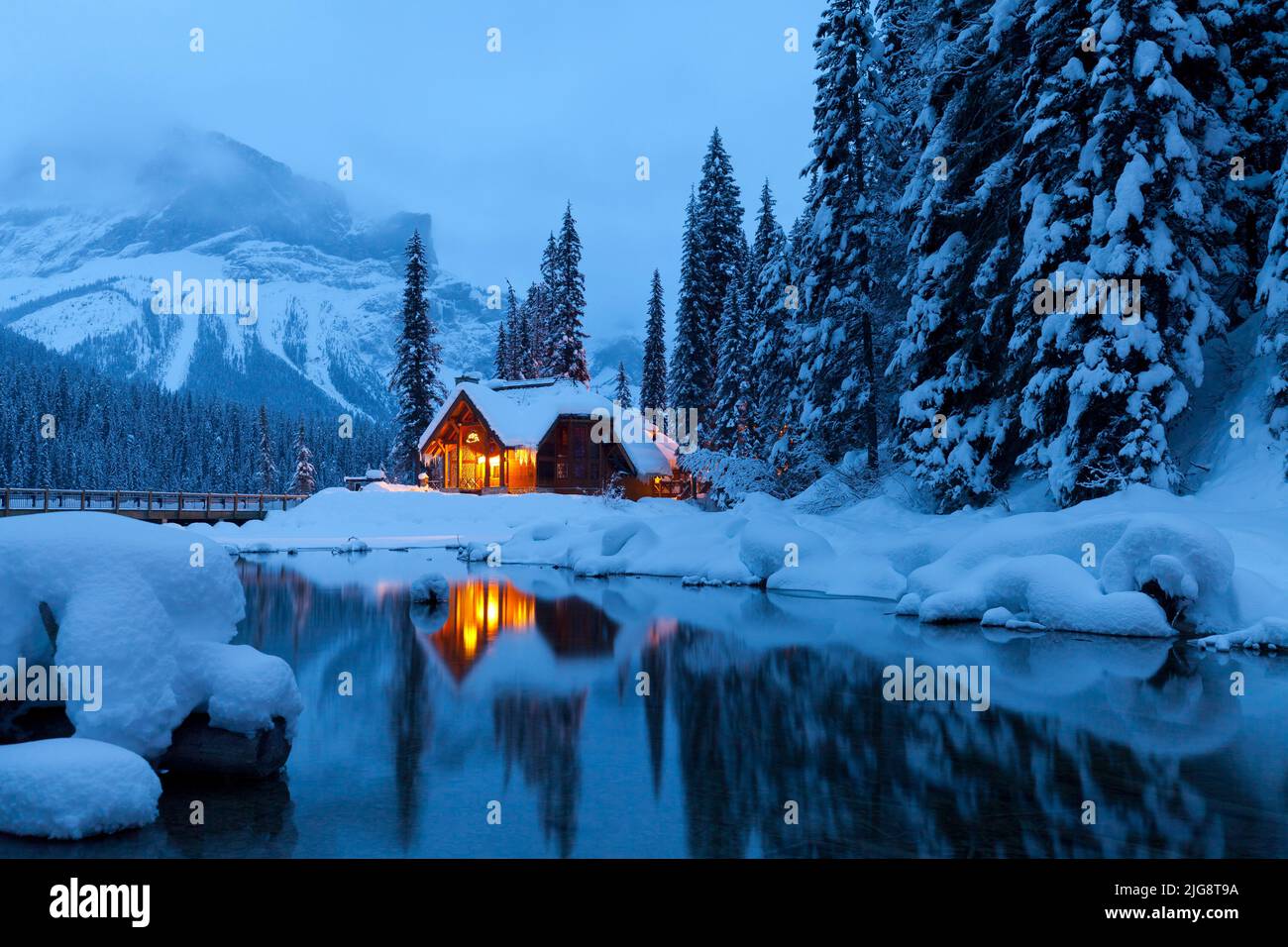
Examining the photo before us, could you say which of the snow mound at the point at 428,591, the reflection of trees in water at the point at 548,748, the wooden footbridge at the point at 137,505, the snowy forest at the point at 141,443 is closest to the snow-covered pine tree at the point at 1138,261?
the snow mound at the point at 428,591

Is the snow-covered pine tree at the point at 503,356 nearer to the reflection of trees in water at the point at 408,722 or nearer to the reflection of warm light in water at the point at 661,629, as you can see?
the reflection of warm light in water at the point at 661,629

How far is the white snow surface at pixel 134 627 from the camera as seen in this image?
5758mm


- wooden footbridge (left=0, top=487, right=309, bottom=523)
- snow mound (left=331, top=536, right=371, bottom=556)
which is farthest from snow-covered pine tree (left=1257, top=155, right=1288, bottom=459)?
wooden footbridge (left=0, top=487, right=309, bottom=523)

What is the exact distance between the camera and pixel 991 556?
15.0 metres

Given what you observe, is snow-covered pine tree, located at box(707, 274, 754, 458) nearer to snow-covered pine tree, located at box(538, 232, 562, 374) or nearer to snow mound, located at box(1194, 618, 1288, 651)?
snow-covered pine tree, located at box(538, 232, 562, 374)

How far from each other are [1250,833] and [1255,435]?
14177 millimetres

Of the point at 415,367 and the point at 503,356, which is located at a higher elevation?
the point at 503,356

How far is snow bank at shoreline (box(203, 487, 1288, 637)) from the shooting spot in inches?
485

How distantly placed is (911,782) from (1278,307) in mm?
13407

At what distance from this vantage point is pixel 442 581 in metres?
17.4

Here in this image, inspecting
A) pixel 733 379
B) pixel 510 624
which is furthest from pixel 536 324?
pixel 510 624

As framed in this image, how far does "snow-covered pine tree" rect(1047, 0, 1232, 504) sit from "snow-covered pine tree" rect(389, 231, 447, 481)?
A: 138 feet

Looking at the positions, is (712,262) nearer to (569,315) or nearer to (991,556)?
(569,315)
